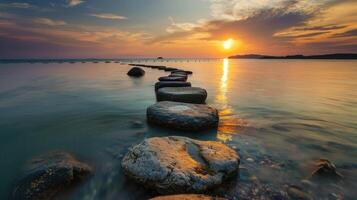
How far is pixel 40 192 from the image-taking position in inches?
134

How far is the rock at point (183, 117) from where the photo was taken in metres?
5.82

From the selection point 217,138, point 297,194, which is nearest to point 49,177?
point 217,138

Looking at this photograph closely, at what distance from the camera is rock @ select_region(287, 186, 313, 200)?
3229 millimetres

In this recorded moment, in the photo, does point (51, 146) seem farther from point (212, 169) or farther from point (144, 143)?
point (212, 169)

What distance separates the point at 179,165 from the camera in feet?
11.1

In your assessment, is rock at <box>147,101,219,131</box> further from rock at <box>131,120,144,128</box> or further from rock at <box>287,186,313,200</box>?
rock at <box>287,186,313,200</box>

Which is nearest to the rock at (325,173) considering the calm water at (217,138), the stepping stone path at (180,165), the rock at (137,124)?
the calm water at (217,138)

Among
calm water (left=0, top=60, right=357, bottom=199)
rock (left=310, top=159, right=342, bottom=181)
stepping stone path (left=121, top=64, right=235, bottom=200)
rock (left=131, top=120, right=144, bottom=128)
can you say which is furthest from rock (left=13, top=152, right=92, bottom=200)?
rock (left=310, top=159, right=342, bottom=181)

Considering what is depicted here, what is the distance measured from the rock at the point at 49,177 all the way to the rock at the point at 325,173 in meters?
4.06

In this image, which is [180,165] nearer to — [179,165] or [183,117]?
[179,165]

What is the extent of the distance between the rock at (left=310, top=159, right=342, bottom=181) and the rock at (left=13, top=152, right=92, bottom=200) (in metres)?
4.06

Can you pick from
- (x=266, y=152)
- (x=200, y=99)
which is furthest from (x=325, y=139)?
(x=200, y=99)

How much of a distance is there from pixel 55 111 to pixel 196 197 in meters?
8.16

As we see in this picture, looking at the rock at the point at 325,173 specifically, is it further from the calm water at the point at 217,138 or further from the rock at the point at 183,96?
the rock at the point at 183,96
